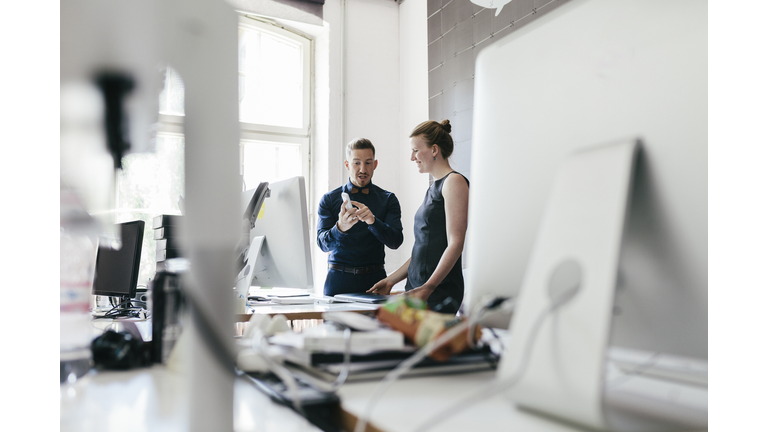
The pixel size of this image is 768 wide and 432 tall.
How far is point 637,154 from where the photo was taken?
51cm

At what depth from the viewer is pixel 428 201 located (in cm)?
221

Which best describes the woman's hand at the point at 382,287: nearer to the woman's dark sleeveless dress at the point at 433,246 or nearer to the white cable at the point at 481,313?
the woman's dark sleeveless dress at the point at 433,246

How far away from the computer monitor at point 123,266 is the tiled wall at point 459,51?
226 cm

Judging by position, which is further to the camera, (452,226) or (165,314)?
(452,226)

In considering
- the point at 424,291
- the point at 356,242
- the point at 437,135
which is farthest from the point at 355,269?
the point at 437,135

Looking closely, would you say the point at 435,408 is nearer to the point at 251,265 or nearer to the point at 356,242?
the point at 251,265

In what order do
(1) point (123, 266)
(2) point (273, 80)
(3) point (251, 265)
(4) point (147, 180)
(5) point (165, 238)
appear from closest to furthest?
(4) point (147, 180), (5) point (165, 238), (3) point (251, 265), (1) point (123, 266), (2) point (273, 80)

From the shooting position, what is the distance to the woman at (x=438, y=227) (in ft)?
6.63

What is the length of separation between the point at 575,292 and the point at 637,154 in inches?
6.3

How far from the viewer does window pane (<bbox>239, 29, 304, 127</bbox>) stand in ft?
13.5

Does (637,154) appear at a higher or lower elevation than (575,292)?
higher

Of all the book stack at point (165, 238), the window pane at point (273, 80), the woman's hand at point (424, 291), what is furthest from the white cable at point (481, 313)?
the window pane at point (273, 80)
